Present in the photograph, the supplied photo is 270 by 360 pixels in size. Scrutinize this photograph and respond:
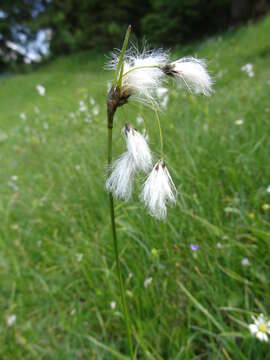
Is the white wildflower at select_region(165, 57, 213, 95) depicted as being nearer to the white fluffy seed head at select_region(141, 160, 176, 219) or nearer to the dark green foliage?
the white fluffy seed head at select_region(141, 160, 176, 219)

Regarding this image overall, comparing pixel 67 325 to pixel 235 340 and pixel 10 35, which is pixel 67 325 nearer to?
pixel 235 340

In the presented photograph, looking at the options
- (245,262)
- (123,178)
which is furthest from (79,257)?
(123,178)

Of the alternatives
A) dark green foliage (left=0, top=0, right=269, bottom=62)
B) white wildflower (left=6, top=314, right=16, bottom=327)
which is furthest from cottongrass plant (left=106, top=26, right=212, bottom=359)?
dark green foliage (left=0, top=0, right=269, bottom=62)

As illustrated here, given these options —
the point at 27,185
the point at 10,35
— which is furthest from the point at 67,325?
the point at 10,35

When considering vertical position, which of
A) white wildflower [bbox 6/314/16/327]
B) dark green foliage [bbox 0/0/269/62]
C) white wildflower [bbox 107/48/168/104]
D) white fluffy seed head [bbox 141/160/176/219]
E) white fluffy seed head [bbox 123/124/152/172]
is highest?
dark green foliage [bbox 0/0/269/62]

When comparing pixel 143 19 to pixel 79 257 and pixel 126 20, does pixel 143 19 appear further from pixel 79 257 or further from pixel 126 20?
pixel 79 257

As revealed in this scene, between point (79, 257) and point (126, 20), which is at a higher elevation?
point (126, 20)

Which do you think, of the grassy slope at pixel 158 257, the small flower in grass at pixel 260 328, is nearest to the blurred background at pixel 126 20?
the grassy slope at pixel 158 257
